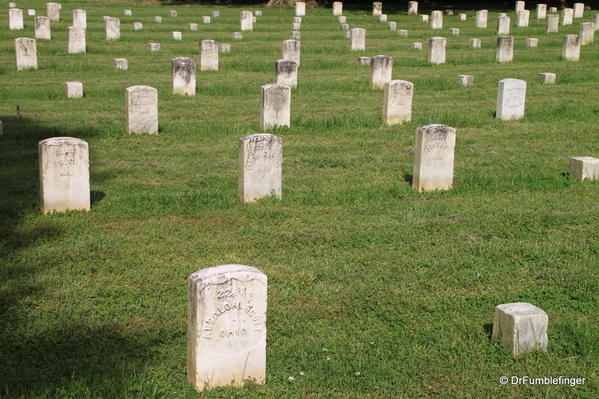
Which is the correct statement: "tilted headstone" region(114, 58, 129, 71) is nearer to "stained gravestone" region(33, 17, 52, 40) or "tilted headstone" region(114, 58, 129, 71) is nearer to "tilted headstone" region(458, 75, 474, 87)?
"stained gravestone" region(33, 17, 52, 40)

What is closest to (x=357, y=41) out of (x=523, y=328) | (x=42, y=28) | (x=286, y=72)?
(x=286, y=72)

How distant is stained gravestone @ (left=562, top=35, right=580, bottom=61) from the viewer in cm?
2580

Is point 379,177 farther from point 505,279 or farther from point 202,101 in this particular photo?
point 202,101

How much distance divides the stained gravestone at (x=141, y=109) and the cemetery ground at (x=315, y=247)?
268 millimetres

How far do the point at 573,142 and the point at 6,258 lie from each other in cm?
991

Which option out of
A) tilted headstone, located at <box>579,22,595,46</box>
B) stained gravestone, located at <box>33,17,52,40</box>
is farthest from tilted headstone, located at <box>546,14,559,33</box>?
stained gravestone, located at <box>33,17,52,40</box>

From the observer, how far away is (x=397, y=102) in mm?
16188

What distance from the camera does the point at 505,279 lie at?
8.51m

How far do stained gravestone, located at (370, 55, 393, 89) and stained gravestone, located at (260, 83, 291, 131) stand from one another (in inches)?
218

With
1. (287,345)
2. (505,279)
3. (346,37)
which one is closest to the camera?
(287,345)

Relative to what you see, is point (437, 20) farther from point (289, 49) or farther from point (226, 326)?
point (226, 326)

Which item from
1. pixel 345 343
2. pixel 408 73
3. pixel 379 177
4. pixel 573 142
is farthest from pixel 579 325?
pixel 408 73

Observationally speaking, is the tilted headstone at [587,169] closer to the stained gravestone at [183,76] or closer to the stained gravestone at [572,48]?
the stained gravestone at [183,76]

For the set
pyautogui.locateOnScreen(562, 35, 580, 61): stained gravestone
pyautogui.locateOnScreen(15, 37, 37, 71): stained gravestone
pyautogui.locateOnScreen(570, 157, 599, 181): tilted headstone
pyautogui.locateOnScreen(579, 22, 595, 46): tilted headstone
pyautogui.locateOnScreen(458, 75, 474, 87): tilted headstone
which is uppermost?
pyautogui.locateOnScreen(579, 22, 595, 46): tilted headstone
